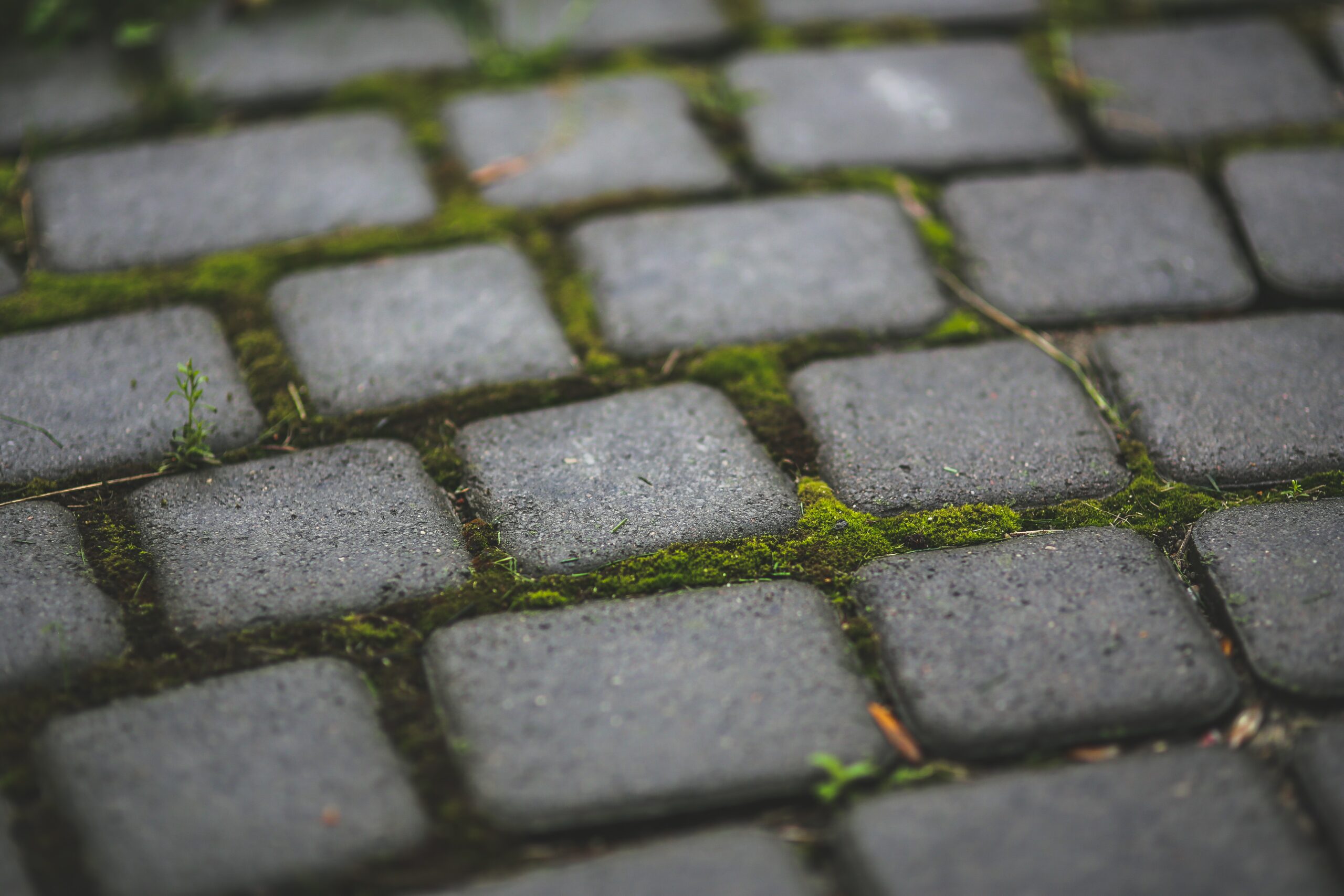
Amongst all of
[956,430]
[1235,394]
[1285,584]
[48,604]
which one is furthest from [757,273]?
[48,604]

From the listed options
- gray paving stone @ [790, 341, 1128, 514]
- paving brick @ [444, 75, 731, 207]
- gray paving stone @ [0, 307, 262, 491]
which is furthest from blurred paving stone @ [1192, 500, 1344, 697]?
gray paving stone @ [0, 307, 262, 491]

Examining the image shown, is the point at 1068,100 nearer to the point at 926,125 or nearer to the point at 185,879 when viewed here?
the point at 926,125

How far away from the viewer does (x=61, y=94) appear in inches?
82.9

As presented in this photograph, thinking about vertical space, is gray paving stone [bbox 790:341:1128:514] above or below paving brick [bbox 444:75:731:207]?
below

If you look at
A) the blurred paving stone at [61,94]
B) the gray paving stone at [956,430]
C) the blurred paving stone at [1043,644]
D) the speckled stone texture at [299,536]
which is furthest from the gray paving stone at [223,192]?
the blurred paving stone at [1043,644]

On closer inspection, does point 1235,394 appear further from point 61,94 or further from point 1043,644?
point 61,94

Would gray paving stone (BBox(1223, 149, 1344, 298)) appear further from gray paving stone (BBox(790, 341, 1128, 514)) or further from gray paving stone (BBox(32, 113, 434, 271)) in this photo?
gray paving stone (BBox(32, 113, 434, 271))

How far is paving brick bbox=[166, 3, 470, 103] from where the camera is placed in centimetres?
214

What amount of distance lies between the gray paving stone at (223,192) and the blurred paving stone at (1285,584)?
1.36 metres

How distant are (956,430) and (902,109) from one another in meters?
0.90

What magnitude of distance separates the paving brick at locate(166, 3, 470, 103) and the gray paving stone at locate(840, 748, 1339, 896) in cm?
179

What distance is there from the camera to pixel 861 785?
3.68ft

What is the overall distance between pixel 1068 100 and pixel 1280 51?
0.52 meters

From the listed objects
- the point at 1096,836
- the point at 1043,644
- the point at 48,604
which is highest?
the point at 48,604
